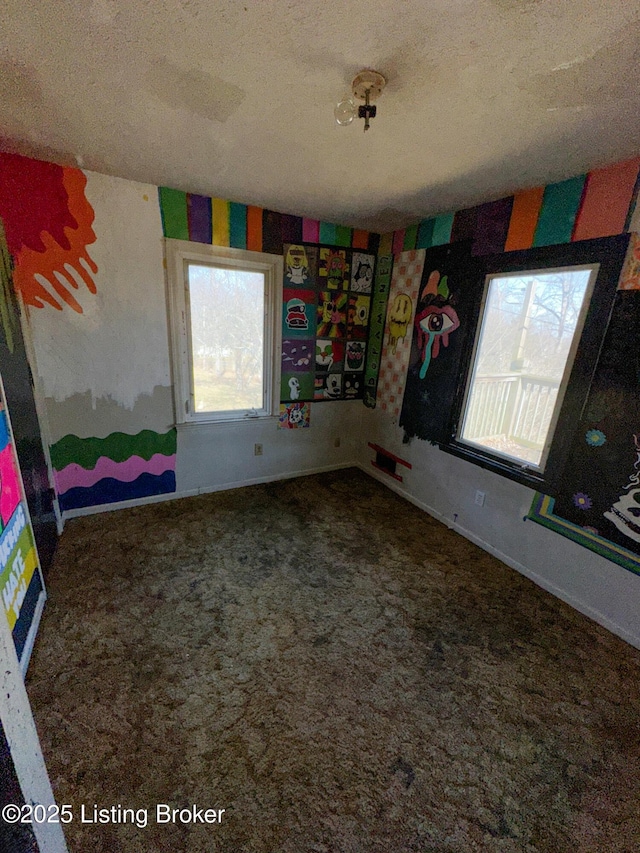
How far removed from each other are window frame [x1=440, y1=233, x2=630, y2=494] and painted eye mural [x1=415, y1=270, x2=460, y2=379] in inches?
7.9

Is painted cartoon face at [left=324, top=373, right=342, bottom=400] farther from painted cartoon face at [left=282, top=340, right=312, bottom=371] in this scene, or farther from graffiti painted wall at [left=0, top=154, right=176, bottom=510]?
graffiti painted wall at [left=0, top=154, right=176, bottom=510]

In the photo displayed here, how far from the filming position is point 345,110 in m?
1.37

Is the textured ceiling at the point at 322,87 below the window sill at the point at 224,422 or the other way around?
the other way around

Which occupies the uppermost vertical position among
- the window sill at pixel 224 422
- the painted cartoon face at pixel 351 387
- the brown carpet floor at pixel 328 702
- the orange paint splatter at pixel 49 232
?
the orange paint splatter at pixel 49 232

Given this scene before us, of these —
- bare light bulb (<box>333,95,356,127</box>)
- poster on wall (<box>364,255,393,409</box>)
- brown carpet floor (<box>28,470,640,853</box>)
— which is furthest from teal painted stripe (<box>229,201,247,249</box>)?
brown carpet floor (<box>28,470,640,853</box>)

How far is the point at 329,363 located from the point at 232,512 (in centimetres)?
165

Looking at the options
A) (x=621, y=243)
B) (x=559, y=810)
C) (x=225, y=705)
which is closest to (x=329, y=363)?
(x=621, y=243)

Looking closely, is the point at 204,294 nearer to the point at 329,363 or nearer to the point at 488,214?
the point at 329,363

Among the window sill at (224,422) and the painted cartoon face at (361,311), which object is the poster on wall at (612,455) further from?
the window sill at (224,422)

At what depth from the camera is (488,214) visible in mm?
2381

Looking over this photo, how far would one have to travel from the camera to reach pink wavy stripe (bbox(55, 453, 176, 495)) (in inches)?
103

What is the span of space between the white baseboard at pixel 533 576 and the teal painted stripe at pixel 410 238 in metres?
2.11

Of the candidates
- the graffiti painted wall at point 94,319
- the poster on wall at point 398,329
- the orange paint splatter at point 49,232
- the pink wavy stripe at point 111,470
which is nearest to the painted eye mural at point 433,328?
the poster on wall at point 398,329

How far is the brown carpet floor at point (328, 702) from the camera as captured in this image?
3.79ft
